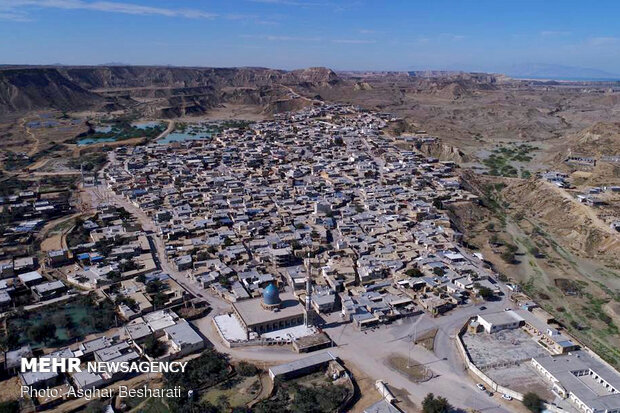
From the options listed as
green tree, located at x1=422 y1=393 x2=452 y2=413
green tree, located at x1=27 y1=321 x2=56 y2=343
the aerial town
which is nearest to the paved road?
the aerial town

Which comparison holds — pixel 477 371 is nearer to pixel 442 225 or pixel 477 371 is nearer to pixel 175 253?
pixel 442 225

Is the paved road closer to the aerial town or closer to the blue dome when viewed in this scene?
the aerial town

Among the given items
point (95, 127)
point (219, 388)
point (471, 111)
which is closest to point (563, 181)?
point (219, 388)

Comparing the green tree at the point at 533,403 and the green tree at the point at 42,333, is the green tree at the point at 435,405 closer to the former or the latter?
the green tree at the point at 533,403

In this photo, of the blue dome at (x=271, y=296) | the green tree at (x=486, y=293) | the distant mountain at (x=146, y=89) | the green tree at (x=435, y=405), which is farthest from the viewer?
the distant mountain at (x=146, y=89)

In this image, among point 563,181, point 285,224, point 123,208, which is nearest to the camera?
point 285,224

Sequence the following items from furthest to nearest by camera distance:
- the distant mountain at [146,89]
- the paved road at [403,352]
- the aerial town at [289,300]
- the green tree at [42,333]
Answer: the distant mountain at [146,89] < the green tree at [42,333] < the aerial town at [289,300] < the paved road at [403,352]

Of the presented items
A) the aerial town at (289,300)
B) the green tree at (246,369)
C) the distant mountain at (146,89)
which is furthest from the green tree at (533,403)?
the distant mountain at (146,89)
